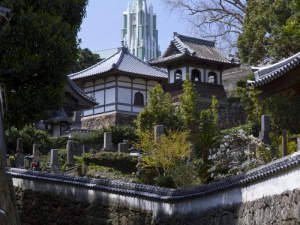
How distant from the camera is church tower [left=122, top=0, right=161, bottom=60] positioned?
12019cm

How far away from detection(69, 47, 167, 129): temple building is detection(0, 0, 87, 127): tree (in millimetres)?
31054

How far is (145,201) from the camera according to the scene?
1706cm

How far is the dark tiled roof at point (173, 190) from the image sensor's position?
1307 cm

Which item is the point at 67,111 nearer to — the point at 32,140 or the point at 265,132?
the point at 32,140

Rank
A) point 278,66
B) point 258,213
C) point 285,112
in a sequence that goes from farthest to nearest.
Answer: point 285,112, point 278,66, point 258,213

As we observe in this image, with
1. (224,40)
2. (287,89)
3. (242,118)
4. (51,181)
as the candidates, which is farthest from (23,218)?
(224,40)

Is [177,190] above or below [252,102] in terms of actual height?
below

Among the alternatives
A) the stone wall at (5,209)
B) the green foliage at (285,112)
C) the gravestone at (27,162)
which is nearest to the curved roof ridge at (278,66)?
the stone wall at (5,209)

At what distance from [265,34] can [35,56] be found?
23.0m

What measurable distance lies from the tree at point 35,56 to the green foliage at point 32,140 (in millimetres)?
18572

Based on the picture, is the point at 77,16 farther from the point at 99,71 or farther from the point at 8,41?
the point at 99,71

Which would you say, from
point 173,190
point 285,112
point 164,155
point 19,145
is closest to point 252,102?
point 285,112

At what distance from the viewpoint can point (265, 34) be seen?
38.5 meters

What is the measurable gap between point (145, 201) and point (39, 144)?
21916mm
